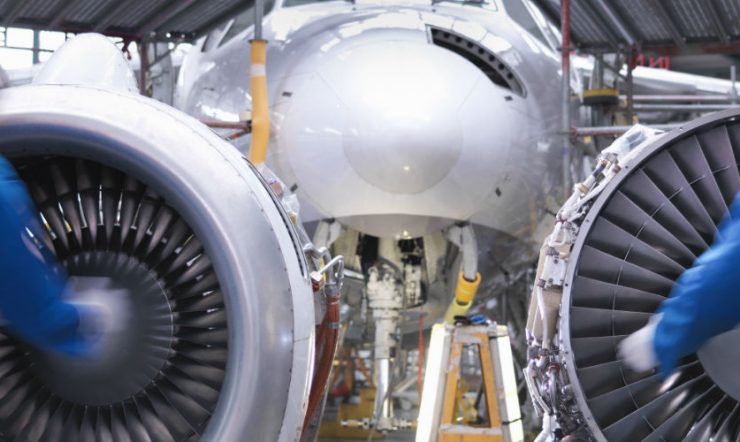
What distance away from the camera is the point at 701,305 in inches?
129

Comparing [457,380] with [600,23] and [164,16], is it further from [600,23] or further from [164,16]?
[600,23]

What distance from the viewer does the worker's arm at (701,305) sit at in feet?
10.6

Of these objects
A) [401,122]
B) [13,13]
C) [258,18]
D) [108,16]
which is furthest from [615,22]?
[13,13]

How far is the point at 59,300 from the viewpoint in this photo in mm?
2992

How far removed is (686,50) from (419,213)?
582 centimetres

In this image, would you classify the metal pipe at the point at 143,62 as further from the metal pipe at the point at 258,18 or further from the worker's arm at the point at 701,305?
the worker's arm at the point at 701,305

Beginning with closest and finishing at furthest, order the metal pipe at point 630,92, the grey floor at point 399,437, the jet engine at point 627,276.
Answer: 1. the jet engine at point 627,276
2. the grey floor at point 399,437
3. the metal pipe at point 630,92

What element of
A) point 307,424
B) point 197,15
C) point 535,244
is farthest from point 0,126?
point 197,15

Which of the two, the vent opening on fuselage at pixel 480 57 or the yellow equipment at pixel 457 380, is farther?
the vent opening on fuselage at pixel 480 57

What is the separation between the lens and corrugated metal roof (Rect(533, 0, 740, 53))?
1103cm

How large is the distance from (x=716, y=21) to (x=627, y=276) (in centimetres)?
765

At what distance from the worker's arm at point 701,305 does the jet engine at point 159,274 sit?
97cm

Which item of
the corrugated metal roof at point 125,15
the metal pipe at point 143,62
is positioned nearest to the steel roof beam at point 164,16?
the corrugated metal roof at point 125,15

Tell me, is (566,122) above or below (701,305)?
above
